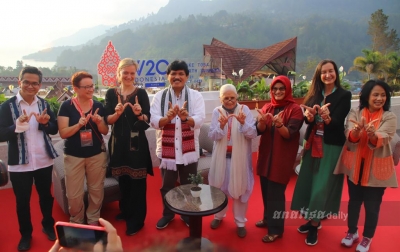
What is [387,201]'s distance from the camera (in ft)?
9.87

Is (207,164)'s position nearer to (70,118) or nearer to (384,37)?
(70,118)

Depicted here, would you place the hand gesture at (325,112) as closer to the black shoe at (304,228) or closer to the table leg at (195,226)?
the black shoe at (304,228)

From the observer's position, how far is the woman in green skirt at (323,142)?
203 cm

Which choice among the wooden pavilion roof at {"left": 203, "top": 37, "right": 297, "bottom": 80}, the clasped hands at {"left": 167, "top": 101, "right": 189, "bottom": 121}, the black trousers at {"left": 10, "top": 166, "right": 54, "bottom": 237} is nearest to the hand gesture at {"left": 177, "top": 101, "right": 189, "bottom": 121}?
the clasped hands at {"left": 167, "top": 101, "right": 189, "bottom": 121}

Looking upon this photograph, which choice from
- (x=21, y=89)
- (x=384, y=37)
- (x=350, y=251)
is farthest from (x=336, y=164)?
(x=384, y=37)

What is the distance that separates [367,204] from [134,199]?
184cm

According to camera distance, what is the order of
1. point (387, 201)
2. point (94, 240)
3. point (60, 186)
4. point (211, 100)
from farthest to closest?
point (211, 100), point (387, 201), point (60, 186), point (94, 240)

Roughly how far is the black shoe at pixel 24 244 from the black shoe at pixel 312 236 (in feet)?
7.29

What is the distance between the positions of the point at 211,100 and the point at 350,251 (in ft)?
10.6

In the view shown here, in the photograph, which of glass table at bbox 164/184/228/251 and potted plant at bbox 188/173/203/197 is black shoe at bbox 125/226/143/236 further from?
potted plant at bbox 188/173/203/197

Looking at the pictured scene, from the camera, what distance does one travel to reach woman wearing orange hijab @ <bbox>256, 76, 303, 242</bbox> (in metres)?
2.04

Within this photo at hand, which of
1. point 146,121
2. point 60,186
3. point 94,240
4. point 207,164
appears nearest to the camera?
point 94,240

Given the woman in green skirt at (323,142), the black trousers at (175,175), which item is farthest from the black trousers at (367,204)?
the black trousers at (175,175)

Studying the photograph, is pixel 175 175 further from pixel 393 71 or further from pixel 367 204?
pixel 393 71
